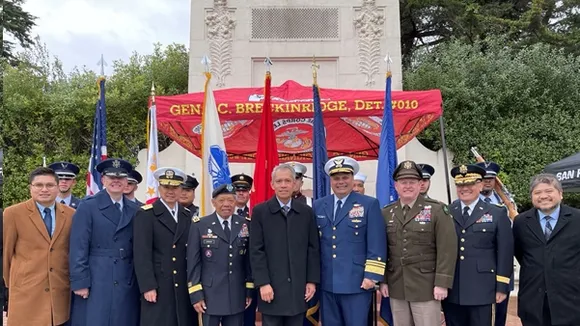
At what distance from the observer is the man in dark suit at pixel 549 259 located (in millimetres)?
3617

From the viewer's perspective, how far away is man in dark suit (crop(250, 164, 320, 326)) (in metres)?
3.68

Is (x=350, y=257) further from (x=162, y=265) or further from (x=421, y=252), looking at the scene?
(x=162, y=265)

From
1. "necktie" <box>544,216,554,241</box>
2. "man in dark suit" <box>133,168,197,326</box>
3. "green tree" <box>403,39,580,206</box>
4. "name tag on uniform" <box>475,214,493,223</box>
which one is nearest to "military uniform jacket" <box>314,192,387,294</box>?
"name tag on uniform" <box>475,214,493,223</box>

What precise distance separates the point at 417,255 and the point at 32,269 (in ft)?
9.42

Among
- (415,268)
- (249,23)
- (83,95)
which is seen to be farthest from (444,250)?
(83,95)

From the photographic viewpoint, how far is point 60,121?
11859 mm

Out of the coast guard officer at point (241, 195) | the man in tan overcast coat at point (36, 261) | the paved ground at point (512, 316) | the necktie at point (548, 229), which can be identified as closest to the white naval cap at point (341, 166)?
the coast guard officer at point (241, 195)

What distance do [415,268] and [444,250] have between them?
25 centimetres

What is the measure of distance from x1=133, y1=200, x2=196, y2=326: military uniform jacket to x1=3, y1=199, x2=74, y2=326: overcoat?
64 cm

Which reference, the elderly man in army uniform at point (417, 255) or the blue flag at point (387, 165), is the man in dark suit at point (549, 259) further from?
the blue flag at point (387, 165)

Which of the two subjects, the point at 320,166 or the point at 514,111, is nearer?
the point at 320,166

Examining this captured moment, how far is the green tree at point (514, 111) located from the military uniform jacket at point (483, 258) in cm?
743

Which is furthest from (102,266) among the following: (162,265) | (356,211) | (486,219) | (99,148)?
(99,148)

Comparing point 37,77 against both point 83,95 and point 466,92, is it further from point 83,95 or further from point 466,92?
point 466,92
